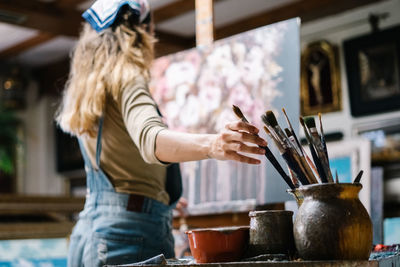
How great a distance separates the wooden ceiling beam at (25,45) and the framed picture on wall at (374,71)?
285 centimetres

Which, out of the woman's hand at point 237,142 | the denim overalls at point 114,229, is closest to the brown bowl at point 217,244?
the woman's hand at point 237,142

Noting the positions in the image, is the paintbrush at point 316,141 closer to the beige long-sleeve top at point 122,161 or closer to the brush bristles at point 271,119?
the brush bristles at point 271,119

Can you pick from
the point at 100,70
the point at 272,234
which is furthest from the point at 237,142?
the point at 100,70

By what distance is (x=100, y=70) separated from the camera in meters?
1.51

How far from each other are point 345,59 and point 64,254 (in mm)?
2676

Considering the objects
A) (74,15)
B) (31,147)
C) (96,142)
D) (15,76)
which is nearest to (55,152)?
(31,147)

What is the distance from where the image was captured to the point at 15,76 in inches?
252

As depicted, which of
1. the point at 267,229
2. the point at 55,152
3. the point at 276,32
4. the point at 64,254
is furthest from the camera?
the point at 55,152

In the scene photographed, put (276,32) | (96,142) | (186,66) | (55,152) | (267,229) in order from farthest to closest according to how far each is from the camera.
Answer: (55,152), (186,66), (276,32), (96,142), (267,229)

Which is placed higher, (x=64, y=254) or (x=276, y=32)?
(x=276, y=32)

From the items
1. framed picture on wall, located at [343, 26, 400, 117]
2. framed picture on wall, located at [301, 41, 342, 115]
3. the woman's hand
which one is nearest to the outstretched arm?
the woman's hand

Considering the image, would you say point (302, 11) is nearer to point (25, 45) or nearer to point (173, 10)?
point (173, 10)

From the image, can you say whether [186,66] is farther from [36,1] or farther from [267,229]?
[36,1]

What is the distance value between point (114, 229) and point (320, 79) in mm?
3555
